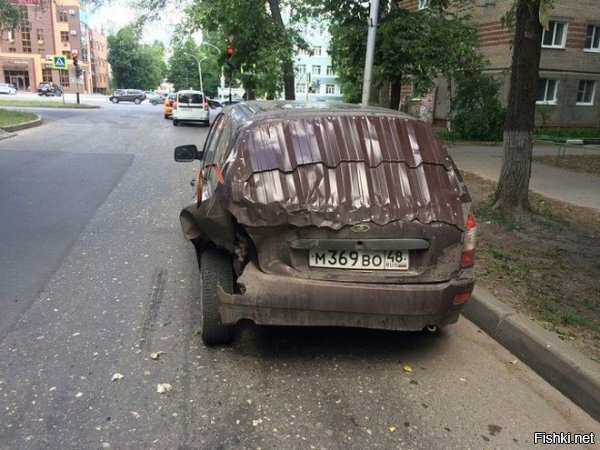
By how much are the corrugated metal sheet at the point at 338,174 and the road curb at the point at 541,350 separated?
40.1 inches

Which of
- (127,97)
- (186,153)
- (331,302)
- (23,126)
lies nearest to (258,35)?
(23,126)

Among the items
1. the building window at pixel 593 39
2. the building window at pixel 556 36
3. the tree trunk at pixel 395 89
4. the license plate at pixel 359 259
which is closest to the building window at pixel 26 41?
the building window at pixel 556 36

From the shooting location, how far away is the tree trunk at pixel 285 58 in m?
20.5

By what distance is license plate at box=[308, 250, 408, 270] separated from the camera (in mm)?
3408

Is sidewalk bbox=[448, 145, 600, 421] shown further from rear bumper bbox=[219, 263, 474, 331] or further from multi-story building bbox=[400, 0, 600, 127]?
multi-story building bbox=[400, 0, 600, 127]

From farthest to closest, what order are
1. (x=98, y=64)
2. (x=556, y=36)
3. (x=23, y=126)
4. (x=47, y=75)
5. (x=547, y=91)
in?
(x=98, y=64), (x=47, y=75), (x=547, y=91), (x=556, y=36), (x=23, y=126)

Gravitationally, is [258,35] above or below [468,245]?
above

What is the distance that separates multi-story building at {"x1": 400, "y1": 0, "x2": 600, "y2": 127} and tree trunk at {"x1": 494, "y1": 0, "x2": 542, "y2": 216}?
61.4ft

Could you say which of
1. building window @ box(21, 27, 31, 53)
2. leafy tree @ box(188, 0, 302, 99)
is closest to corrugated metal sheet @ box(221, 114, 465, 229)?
leafy tree @ box(188, 0, 302, 99)

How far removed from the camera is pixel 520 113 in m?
7.30

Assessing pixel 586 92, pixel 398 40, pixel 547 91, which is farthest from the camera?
pixel 586 92

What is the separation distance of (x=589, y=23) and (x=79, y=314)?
28.6m

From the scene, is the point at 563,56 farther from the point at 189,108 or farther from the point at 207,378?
the point at 207,378

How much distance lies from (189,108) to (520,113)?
2044 cm
